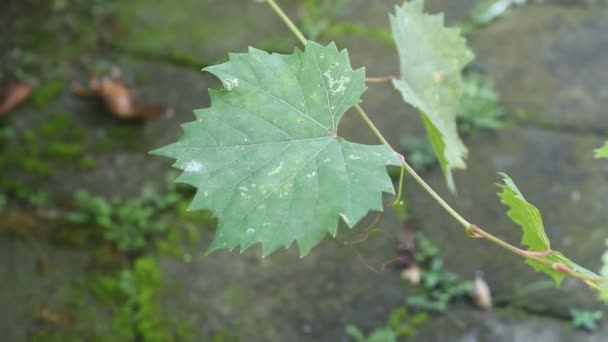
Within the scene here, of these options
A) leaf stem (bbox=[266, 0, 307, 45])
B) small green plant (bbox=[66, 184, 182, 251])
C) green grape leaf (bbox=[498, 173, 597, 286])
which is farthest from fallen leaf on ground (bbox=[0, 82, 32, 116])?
green grape leaf (bbox=[498, 173, 597, 286])

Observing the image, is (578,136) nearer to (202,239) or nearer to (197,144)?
(202,239)

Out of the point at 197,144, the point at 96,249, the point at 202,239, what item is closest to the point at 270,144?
the point at 197,144

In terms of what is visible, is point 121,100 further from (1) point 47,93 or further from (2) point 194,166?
(2) point 194,166

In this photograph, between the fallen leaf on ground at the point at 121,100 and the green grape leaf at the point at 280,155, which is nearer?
the green grape leaf at the point at 280,155

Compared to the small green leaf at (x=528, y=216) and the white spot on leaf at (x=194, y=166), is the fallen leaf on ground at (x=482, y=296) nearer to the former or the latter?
the small green leaf at (x=528, y=216)

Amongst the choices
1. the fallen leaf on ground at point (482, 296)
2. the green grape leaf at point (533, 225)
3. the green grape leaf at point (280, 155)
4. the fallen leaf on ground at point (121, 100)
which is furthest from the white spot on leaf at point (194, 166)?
the fallen leaf on ground at point (121, 100)

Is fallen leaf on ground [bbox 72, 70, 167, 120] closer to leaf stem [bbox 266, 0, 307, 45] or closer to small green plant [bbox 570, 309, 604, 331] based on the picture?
leaf stem [bbox 266, 0, 307, 45]
